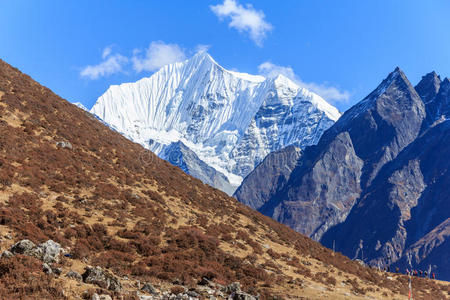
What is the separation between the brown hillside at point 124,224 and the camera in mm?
23700

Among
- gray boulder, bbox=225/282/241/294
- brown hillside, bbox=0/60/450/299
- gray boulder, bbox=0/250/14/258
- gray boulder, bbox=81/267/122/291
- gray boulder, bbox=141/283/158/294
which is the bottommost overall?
gray boulder, bbox=0/250/14/258

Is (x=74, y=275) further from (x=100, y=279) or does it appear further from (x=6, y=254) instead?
(x=6, y=254)

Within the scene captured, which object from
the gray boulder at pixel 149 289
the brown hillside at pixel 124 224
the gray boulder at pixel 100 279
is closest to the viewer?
the gray boulder at pixel 100 279

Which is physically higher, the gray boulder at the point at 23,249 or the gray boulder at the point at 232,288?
the gray boulder at the point at 232,288

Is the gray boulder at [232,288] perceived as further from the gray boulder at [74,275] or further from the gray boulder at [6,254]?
the gray boulder at [6,254]

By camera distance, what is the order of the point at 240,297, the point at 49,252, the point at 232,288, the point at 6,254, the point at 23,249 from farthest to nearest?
the point at 232,288 < the point at 240,297 < the point at 49,252 < the point at 23,249 < the point at 6,254

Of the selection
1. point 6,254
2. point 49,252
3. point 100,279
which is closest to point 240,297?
point 100,279

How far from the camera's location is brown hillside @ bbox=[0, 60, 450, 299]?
77.8ft

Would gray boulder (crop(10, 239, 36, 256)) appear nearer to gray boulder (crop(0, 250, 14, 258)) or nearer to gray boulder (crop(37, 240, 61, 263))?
gray boulder (crop(37, 240, 61, 263))

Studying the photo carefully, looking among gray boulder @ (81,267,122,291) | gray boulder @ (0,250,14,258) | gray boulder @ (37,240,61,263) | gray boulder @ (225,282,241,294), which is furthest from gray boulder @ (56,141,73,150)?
gray boulder @ (225,282,241,294)

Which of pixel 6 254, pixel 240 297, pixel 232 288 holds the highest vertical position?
pixel 232 288

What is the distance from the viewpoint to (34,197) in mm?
28438

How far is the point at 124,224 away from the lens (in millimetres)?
30156

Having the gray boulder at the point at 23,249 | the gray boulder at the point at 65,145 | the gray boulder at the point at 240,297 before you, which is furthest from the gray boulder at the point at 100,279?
the gray boulder at the point at 65,145
